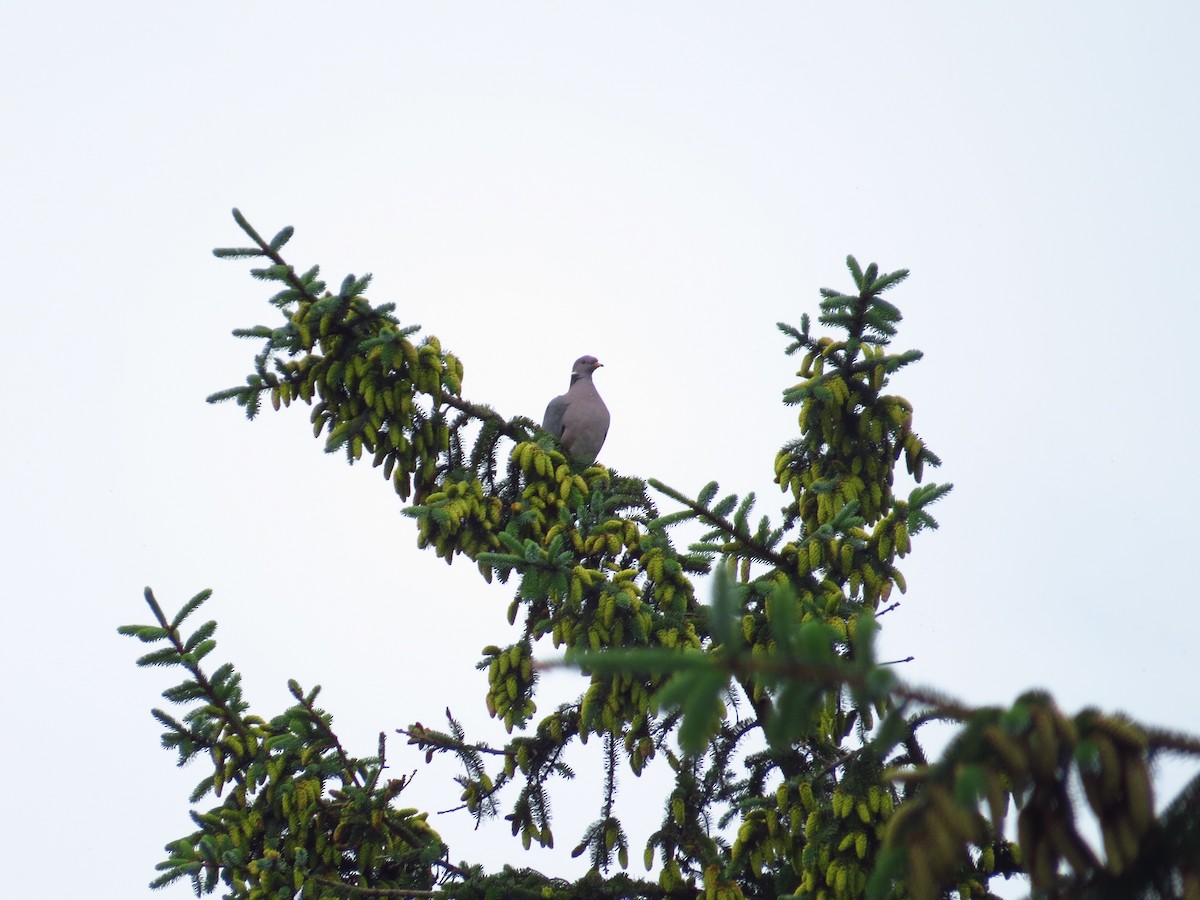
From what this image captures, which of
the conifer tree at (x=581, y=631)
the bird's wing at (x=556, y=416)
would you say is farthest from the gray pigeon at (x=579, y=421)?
the conifer tree at (x=581, y=631)

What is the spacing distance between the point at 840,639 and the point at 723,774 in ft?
4.67

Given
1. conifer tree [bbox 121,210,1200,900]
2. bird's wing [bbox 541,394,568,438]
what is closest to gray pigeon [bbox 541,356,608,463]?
bird's wing [bbox 541,394,568,438]

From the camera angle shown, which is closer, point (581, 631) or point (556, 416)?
point (581, 631)

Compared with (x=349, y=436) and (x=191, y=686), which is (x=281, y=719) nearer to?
(x=191, y=686)

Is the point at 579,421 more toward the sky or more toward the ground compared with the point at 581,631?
more toward the sky

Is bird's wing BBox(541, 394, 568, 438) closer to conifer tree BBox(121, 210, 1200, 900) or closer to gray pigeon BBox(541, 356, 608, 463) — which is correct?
gray pigeon BBox(541, 356, 608, 463)

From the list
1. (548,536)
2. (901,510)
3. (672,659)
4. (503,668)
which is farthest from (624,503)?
(672,659)

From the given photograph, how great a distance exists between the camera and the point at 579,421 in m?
8.52

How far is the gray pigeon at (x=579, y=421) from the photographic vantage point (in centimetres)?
852

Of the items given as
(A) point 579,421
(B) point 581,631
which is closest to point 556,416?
(A) point 579,421

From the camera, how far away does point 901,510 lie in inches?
181

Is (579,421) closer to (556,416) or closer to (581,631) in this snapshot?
(556,416)

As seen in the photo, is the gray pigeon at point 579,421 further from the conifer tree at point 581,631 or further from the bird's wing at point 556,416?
the conifer tree at point 581,631

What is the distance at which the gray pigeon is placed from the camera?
8516 millimetres
